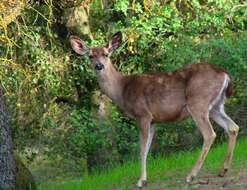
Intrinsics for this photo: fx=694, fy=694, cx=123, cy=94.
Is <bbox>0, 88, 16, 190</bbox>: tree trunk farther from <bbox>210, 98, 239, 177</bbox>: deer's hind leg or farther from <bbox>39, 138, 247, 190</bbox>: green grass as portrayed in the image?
<bbox>210, 98, 239, 177</bbox>: deer's hind leg

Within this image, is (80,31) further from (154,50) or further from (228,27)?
(228,27)

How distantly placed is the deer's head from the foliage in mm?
2819

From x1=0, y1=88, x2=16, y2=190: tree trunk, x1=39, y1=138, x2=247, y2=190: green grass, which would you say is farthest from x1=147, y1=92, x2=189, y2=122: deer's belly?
x1=0, y1=88, x2=16, y2=190: tree trunk

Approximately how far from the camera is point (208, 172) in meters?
8.64

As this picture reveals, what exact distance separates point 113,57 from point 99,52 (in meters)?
Result: 4.51

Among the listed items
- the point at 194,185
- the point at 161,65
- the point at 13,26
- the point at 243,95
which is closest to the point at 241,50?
the point at 243,95

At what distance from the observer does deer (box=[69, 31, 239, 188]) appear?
8.48 m

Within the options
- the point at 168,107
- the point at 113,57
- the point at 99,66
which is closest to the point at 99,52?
the point at 99,66

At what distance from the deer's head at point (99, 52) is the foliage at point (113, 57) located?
2.82 meters

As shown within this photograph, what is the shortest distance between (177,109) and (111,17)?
6.34 m

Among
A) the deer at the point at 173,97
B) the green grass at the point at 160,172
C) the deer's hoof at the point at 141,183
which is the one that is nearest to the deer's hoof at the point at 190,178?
the deer at the point at 173,97

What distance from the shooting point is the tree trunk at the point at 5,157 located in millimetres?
9016

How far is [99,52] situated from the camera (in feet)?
31.7

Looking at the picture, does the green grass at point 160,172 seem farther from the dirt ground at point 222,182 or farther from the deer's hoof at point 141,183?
the dirt ground at point 222,182
